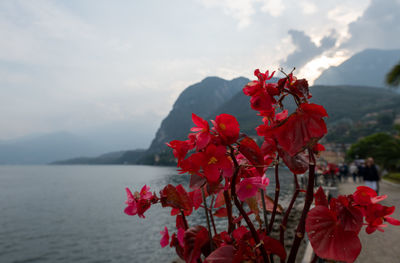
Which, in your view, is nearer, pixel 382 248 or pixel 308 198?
pixel 308 198

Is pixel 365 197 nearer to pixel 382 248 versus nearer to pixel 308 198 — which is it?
pixel 308 198

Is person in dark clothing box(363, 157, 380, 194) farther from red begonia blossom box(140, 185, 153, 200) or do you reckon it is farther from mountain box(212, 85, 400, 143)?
mountain box(212, 85, 400, 143)

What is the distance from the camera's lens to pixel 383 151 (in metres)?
15.9

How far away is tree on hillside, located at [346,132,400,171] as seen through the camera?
50.3 feet

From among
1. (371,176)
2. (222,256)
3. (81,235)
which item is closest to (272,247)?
(222,256)

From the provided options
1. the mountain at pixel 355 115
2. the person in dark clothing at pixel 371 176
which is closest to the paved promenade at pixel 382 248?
the person in dark clothing at pixel 371 176

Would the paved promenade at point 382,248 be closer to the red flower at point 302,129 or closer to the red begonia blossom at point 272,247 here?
the red begonia blossom at point 272,247

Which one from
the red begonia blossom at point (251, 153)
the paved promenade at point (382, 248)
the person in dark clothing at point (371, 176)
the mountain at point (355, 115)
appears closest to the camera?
the red begonia blossom at point (251, 153)

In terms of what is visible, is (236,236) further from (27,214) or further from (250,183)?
(27,214)

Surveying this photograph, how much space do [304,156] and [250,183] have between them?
0.64 feet

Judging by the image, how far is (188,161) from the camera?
65 cm

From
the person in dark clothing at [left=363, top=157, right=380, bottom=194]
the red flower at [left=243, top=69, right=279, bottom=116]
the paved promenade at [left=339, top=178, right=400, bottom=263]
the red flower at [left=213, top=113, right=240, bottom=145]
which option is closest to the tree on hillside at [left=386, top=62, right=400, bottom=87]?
the person in dark clothing at [left=363, top=157, right=380, bottom=194]

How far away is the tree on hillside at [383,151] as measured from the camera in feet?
50.3

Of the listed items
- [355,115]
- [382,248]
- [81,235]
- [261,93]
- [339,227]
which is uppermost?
[355,115]
